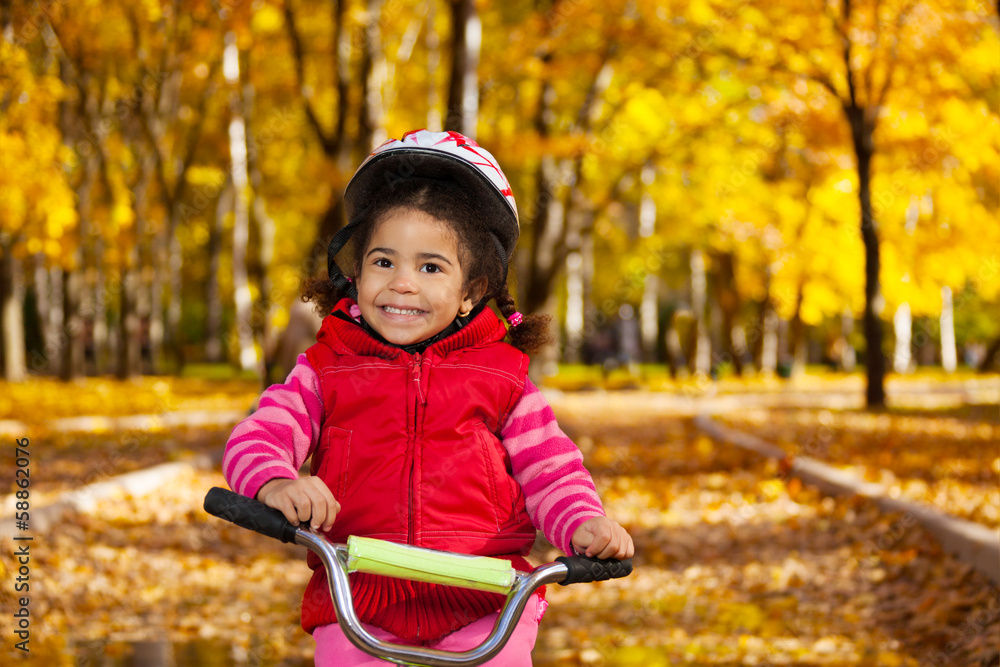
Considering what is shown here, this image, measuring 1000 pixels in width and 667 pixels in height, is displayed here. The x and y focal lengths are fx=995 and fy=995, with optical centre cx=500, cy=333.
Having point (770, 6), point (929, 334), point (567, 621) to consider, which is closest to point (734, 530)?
point (567, 621)

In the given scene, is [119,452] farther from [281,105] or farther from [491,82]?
[281,105]

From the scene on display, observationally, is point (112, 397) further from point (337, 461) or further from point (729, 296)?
point (729, 296)

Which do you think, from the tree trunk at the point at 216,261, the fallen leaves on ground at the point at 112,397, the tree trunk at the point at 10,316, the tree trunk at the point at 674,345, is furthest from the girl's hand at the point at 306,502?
the tree trunk at the point at 216,261

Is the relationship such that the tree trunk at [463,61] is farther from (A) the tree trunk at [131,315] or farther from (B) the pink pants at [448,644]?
(A) the tree trunk at [131,315]

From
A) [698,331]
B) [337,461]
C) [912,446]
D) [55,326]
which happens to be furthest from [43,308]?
[337,461]

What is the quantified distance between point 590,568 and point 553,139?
14525 mm

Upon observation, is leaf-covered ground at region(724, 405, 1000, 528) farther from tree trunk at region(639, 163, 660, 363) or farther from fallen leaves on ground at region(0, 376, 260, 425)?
tree trunk at region(639, 163, 660, 363)

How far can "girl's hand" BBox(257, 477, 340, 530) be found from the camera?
2055 mm

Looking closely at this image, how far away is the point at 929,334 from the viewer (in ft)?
163

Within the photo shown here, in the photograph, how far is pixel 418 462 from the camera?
229 cm

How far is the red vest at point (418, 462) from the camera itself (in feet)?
7.43

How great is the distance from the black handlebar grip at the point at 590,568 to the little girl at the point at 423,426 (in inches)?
1.8

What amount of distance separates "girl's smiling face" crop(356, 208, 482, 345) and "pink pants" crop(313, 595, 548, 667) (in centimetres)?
68

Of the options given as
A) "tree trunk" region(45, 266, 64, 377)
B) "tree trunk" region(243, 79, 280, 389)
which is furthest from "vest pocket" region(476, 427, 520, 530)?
"tree trunk" region(45, 266, 64, 377)
